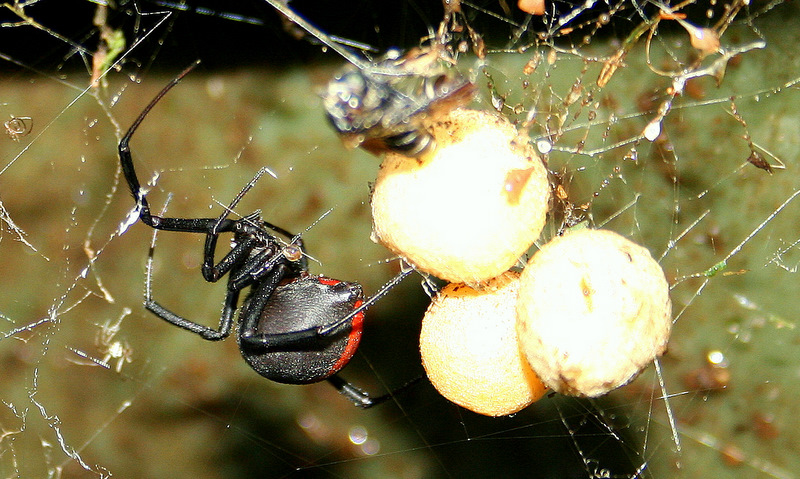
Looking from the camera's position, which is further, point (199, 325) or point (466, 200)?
point (199, 325)

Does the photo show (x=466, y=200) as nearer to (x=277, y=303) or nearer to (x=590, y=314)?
(x=590, y=314)

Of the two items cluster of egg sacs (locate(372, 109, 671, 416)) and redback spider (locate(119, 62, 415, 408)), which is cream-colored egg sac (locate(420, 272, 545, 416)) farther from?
redback spider (locate(119, 62, 415, 408))

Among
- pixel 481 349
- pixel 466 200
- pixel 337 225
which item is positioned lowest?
pixel 337 225

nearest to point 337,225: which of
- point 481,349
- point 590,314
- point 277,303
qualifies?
point 277,303

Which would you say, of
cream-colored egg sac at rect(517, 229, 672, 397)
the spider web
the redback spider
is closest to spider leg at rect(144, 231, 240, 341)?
the redback spider

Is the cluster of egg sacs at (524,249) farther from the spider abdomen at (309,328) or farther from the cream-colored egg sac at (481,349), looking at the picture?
the spider abdomen at (309,328)

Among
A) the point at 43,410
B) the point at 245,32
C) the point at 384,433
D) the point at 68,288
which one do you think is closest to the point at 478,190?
the point at 245,32

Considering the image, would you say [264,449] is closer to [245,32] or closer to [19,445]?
[19,445]
